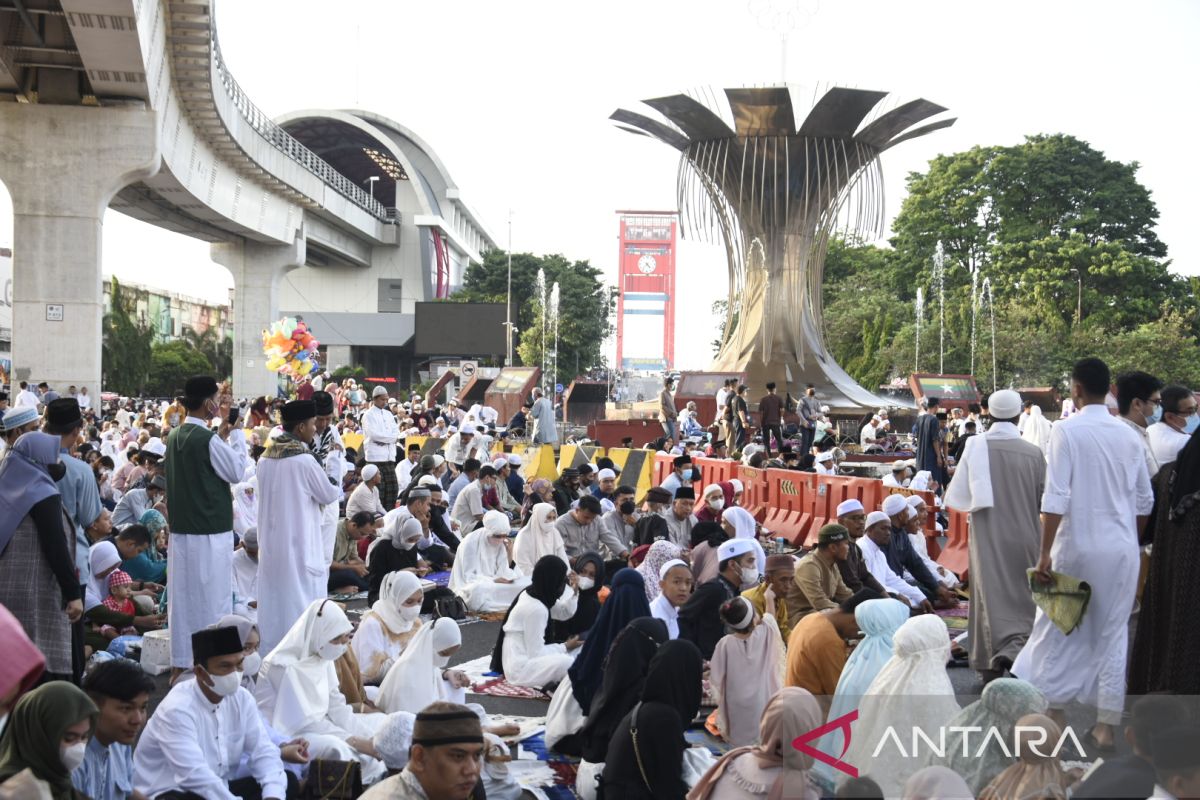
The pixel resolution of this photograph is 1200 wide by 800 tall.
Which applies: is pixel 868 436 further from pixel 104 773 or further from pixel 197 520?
pixel 104 773

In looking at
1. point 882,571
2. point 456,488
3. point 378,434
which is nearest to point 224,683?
point 882,571

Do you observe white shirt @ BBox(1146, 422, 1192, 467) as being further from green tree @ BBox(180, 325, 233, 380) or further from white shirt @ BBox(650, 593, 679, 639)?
green tree @ BBox(180, 325, 233, 380)

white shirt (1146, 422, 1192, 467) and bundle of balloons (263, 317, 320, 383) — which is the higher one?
bundle of balloons (263, 317, 320, 383)

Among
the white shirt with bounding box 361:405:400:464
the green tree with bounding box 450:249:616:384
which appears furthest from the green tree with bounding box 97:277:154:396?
the white shirt with bounding box 361:405:400:464

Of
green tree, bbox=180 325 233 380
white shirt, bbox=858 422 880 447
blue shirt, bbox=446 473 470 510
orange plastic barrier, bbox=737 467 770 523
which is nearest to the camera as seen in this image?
blue shirt, bbox=446 473 470 510

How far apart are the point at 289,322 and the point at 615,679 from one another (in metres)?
18.4

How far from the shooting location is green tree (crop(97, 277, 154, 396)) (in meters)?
47.2

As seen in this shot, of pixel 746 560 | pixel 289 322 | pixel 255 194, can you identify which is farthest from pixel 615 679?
pixel 255 194

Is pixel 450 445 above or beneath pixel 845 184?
beneath

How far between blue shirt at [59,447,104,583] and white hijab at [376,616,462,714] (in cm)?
170

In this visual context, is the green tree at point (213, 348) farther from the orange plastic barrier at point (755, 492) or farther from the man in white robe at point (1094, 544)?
the man in white robe at point (1094, 544)

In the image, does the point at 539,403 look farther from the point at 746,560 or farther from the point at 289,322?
the point at 746,560

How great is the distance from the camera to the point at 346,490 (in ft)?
41.4

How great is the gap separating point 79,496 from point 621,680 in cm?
292
